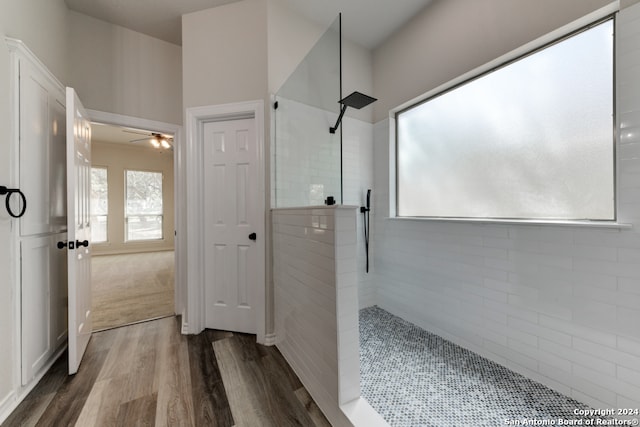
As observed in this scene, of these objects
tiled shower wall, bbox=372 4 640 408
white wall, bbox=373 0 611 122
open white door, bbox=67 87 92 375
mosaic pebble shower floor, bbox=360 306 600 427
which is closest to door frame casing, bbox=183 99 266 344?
open white door, bbox=67 87 92 375

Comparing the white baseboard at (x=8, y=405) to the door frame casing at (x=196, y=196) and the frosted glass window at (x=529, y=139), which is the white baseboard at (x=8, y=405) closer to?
the door frame casing at (x=196, y=196)

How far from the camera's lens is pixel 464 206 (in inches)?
84.3

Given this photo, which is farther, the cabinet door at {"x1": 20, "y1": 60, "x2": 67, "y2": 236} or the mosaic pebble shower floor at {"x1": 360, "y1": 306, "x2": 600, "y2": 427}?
the cabinet door at {"x1": 20, "y1": 60, "x2": 67, "y2": 236}

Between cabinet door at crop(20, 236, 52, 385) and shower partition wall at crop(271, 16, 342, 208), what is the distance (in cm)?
159

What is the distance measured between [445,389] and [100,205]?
7.73m

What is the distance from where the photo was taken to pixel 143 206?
22.0 feet

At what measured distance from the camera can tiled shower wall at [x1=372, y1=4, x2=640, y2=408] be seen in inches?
50.2

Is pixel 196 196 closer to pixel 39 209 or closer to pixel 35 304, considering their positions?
pixel 39 209

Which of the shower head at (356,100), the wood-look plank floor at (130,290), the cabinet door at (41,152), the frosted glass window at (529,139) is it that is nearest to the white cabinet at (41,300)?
the cabinet door at (41,152)

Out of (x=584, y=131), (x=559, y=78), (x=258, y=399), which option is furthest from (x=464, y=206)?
(x=258, y=399)

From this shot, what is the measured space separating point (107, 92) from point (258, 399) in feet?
9.69

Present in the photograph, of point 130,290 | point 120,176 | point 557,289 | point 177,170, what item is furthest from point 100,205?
point 557,289

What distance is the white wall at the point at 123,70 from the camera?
2.32 metres

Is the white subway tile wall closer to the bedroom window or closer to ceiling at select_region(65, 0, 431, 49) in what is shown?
ceiling at select_region(65, 0, 431, 49)
